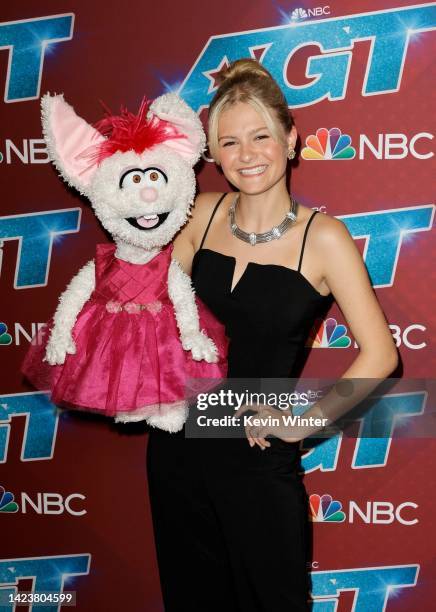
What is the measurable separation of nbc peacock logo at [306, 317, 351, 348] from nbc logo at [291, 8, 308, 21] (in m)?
0.85

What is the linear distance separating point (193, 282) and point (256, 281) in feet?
0.58

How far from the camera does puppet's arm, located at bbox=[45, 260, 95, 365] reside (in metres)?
1.67

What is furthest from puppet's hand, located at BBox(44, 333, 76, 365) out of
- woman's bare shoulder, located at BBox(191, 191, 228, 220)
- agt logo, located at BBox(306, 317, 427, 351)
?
agt logo, located at BBox(306, 317, 427, 351)

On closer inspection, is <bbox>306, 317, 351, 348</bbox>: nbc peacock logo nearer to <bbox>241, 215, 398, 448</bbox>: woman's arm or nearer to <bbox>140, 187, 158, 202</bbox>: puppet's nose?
<bbox>241, 215, 398, 448</bbox>: woman's arm

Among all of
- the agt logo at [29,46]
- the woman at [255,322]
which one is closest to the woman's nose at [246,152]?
the woman at [255,322]

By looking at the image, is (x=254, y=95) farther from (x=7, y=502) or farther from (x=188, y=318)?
(x=7, y=502)

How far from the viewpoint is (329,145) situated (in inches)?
79.7

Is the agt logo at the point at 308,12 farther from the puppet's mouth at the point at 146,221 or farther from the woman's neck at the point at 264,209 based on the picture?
the puppet's mouth at the point at 146,221

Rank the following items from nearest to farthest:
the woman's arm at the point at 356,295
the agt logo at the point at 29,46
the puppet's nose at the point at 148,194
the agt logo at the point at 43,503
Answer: the puppet's nose at the point at 148,194, the woman's arm at the point at 356,295, the agt logo at the point at 29,46, the agt logo at the point at 43,503

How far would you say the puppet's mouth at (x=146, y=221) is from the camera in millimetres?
1641

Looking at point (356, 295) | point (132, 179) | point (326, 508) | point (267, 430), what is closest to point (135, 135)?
point (132, 179)

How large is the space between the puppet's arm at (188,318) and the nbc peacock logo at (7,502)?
3.69 ft

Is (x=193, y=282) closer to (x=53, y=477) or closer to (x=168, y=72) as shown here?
(x=168, y=72)

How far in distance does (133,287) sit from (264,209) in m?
0.38
